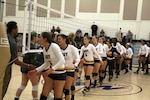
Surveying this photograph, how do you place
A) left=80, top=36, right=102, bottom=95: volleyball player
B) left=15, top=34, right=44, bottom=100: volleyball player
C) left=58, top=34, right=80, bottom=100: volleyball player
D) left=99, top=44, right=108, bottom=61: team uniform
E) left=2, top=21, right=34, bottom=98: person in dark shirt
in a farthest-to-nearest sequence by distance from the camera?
left=99, top=44, right=108, bottom=61: team uniform
left=80, top=36, right=102, bottom=95: volleyball player
left=15, top=34, right=44, bottom=100: volleyball player
left=58, top=34, right=80, bottom=100: volleyball player
left=2, top=21, right=34, bottom=98: person in dark shirt

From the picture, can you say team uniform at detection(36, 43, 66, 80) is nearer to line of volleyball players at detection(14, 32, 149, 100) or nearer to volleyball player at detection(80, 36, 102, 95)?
line of volleyball players at detection(14, 32, 149, 100)

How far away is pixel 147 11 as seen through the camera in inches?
691

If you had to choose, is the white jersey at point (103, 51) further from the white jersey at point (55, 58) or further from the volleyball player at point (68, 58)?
the white jersey at point (55, 58)

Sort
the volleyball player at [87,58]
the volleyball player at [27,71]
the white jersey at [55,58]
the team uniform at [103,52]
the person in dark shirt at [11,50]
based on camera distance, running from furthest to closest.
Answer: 1. the team uniform at [103,52]
2. the volleyball player at [87,58]
3. the volleyball player at [27,71]
4. the white jersey at [55,58]
5. the person in dark shirt at [11,50]

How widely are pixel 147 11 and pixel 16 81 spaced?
41.6 feet

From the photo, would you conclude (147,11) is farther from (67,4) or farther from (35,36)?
(35,36)

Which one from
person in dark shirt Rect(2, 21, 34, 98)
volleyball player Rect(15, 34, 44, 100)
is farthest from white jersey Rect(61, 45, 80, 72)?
person in dark shirt Rect(2, 21, 34, 98)

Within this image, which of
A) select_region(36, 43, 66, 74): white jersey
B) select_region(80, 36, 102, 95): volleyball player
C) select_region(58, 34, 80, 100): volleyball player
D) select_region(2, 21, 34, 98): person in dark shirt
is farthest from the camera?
select_region(80, 36, 102, 95): volleyball player

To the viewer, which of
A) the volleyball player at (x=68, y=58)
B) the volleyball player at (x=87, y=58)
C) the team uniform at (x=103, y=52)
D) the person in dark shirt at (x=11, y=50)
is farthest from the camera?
the team uniform at (x=103, y=52)

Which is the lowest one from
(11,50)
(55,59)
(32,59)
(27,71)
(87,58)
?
(27,71)

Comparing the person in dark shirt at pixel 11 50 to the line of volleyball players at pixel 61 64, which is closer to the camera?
the person in dark shirt at pixel 11 50

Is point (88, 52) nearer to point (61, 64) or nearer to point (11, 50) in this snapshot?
point (61, 64)

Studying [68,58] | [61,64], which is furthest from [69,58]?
[61,64]

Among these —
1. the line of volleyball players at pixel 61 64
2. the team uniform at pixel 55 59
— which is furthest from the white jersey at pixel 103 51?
the team uniform at pixel 55 59
